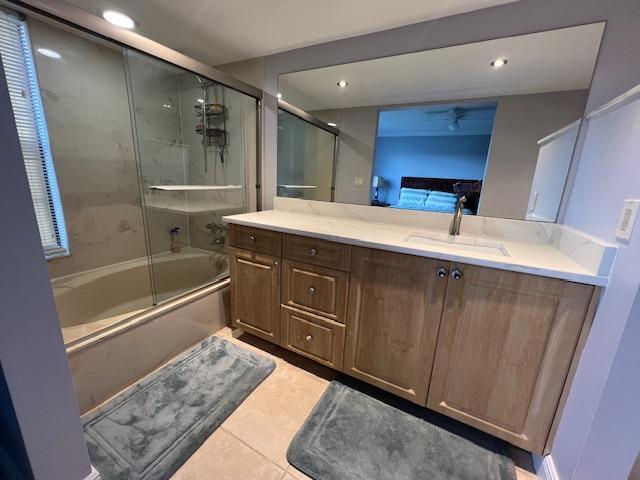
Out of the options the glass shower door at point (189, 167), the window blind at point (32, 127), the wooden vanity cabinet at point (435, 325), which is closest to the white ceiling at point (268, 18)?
the glass shower door at point (189, 167)

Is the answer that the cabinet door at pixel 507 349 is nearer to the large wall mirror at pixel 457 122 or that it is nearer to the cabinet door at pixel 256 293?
the large wall mirror at pixel 457 122

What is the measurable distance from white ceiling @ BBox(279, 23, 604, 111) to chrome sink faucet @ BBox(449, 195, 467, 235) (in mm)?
573

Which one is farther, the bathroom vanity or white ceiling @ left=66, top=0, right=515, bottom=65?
white ceiling @ left=66, top=0, right=515, bottom=65

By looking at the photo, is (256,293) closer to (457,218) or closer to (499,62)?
(457,218)

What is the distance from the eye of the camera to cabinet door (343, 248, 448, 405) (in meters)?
1.19

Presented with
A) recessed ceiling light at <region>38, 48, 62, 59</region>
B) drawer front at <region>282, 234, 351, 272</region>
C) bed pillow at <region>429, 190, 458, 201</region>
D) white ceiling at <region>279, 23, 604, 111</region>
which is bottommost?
drawer front at <region>282, 234, 351, 272</region>

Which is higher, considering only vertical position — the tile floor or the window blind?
the window blind

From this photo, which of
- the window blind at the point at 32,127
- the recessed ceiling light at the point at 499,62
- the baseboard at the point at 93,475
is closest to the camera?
the baseboard at the point at 93,475

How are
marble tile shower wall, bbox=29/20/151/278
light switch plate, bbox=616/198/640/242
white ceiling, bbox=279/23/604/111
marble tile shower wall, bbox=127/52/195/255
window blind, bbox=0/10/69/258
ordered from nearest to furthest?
light switch plate, bbox=616/198/640/242
white ceiling, bbox=279/23/604/111
window blind, bbox=0/10/69/258
marble tile shower wall, bbox=29/20/151/278
marble tile shower wall, bbox=127/52/195/255

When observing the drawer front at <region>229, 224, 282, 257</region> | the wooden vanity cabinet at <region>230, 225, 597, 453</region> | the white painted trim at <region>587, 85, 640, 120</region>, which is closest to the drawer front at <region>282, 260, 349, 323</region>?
the wooden vanity cabinet at <region>230, 225, 597, 453</region>

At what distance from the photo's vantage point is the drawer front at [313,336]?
58.0 inches

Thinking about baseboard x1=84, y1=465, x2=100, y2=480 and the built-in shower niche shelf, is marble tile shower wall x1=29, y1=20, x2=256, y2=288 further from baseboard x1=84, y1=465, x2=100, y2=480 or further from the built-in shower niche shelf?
baseboard x1=84, y1=465, x2=100, y2=480

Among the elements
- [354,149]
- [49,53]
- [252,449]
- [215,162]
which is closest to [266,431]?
[252,449]

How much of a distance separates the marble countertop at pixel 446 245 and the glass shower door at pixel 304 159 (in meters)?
0.27
